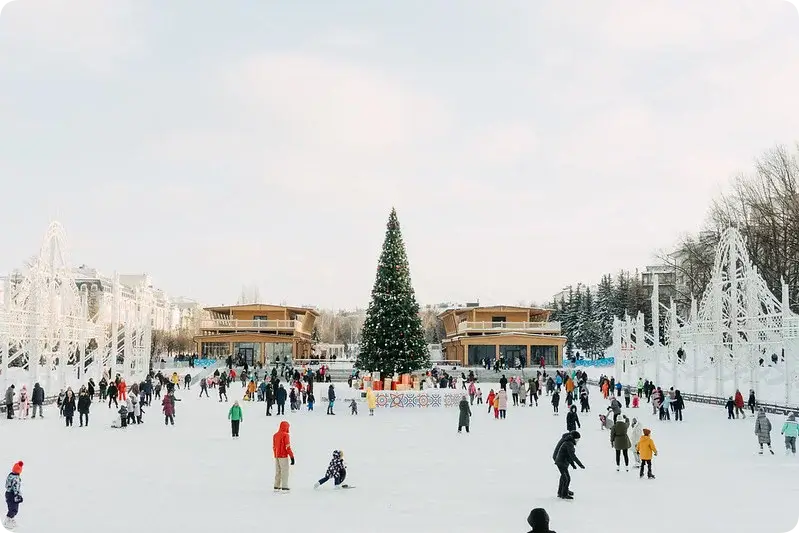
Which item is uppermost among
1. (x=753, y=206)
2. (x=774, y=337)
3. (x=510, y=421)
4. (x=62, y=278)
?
(x=753, y=206)

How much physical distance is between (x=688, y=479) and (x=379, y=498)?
585cm

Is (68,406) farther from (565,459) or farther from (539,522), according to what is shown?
(539,522)

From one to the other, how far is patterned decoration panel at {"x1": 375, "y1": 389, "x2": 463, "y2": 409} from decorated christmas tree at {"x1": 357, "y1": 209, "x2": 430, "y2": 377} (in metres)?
4.16

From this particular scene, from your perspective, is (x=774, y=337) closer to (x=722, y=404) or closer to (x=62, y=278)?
(x=722, y=404)

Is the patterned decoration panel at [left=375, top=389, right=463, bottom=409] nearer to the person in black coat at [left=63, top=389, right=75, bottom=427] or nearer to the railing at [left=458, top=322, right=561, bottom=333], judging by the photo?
the person in black coat at [left=63, top=389, right=75, bottom=427]

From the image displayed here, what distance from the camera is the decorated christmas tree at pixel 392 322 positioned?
36.1m

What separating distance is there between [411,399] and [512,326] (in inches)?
1626

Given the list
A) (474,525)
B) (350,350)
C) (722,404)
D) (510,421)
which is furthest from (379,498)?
(350,350)

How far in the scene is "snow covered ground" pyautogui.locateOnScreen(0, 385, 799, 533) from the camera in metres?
10.0

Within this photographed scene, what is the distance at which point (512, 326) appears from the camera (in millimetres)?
72062

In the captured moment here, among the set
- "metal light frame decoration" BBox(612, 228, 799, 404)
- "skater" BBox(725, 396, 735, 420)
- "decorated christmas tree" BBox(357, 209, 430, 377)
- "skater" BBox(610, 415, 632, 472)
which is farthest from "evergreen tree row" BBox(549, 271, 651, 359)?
"skater" BBox(610, 415, 632, 472)

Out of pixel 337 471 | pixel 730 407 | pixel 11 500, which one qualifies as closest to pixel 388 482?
pixel 337 471

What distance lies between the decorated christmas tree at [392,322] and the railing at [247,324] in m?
35.3

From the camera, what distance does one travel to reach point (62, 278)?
32562mm
